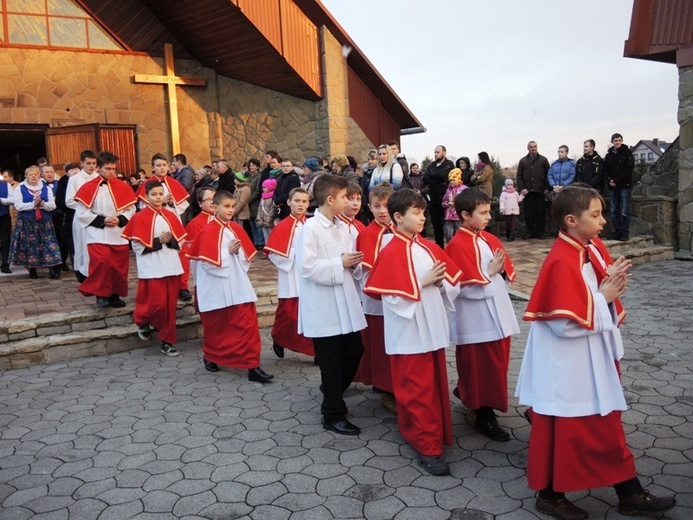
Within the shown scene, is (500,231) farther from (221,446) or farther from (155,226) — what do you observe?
(221,446)

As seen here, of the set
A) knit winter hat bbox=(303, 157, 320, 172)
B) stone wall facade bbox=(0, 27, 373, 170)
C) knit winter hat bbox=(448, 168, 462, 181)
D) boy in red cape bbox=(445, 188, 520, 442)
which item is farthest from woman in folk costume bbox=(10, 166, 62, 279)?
boy in red cape bbox=(445, 188, 520, 442)

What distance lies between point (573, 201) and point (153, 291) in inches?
187

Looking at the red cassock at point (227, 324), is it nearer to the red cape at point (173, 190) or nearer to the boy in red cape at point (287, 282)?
the boy in red cape at point (287, 282)

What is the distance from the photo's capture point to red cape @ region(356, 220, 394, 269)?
482 centimetres

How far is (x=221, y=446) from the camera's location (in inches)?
167

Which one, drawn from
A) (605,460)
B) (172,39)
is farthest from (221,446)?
(172,39)

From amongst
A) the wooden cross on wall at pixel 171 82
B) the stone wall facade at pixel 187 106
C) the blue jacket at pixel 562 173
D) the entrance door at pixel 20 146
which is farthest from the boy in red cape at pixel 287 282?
the entrance door at pixel 20 146

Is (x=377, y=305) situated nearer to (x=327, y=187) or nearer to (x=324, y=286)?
(x=324, y=286)

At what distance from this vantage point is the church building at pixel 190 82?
14320 mm

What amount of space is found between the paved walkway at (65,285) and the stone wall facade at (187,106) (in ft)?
15.6

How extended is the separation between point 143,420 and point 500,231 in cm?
1008

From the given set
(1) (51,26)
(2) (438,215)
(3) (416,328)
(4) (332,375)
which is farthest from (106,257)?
(1) (51,26)

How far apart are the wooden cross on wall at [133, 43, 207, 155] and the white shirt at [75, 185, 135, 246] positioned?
8701mm

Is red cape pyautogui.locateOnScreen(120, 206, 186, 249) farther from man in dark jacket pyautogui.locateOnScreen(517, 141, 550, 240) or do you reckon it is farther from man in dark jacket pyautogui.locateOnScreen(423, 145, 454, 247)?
man in dark jacket pyautogui.locateOnScreen(517, 141, 550, 240)
